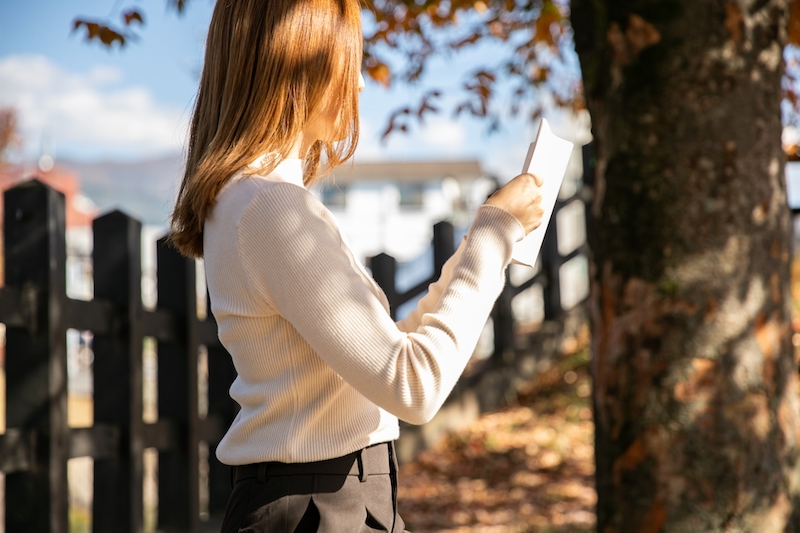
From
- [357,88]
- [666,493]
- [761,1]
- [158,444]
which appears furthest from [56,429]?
[761,1]

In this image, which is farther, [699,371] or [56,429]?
[56,429]

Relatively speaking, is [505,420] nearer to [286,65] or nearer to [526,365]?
[526,365]

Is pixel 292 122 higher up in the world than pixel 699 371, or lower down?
higher up

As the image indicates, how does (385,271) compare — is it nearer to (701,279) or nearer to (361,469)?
(701,279)

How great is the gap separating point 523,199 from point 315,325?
470mm

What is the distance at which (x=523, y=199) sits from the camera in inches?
57.5

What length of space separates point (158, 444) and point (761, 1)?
9.36 feet

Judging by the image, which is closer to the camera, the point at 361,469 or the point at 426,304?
the point at 361,469

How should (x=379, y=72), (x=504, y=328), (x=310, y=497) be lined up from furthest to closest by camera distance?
(x=504, y=328), (x=379, y=72), (x=310, y=497)

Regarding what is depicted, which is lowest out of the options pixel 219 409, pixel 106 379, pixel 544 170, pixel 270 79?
pixel 219 409

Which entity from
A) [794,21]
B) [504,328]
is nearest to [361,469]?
[794,21]

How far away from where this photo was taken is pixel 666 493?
2.29 meters

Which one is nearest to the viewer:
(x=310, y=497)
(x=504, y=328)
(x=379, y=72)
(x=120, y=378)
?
(x=310, y=497)

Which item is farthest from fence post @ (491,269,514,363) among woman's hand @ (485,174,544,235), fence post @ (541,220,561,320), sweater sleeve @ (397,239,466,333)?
woman's hand @ (485,174,544,235)
